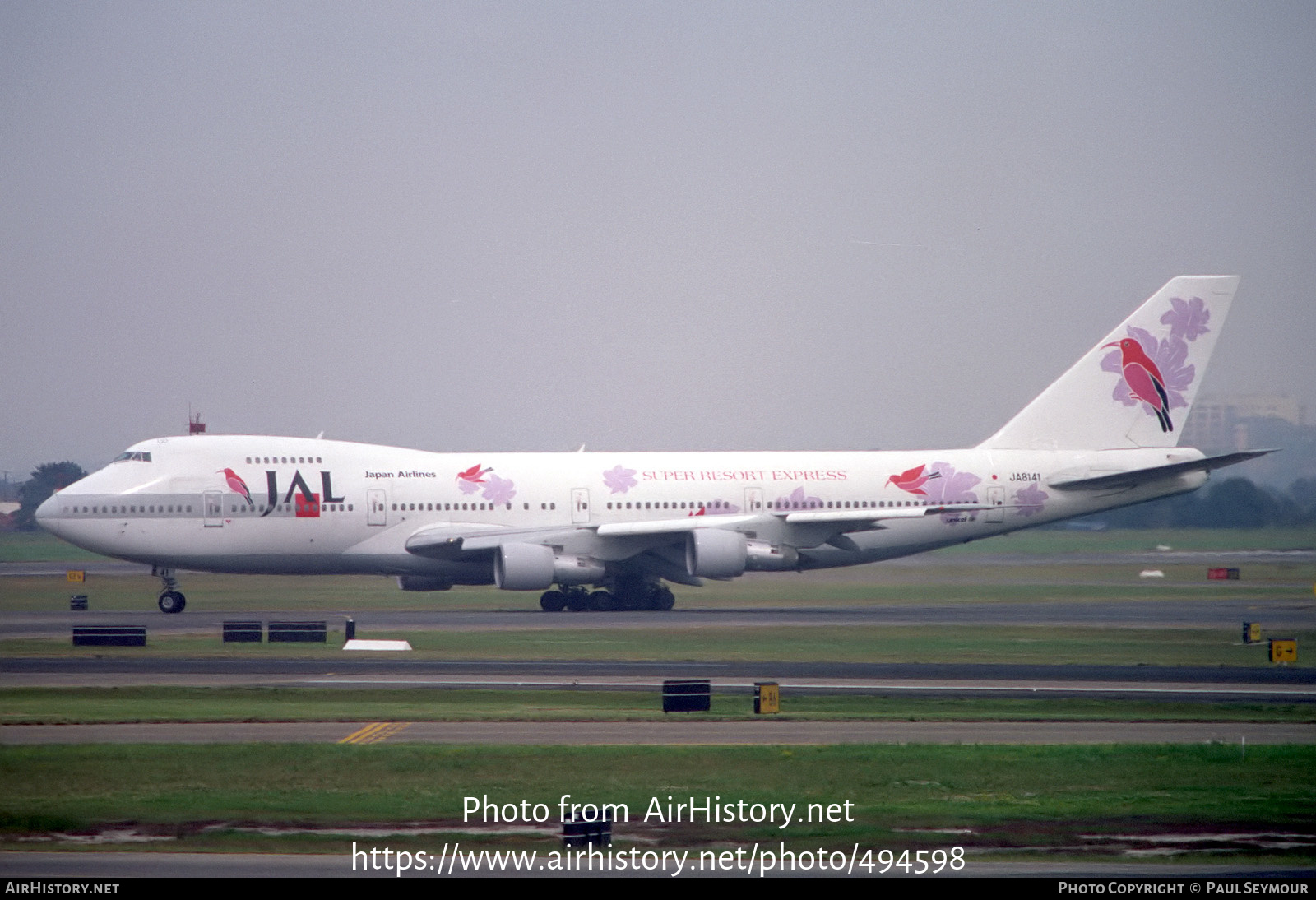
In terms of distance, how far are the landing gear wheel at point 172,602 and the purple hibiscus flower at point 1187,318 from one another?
1346 inches

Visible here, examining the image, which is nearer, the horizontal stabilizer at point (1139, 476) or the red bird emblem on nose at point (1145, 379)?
the horizontal stabilizer at point (1139, 476)

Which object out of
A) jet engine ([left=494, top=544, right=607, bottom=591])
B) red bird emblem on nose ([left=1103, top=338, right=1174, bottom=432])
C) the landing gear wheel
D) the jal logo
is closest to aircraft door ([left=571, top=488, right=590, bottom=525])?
jet engine ([left=494, top=544, right=607, bottom=591])

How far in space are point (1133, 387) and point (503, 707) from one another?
1270 inches

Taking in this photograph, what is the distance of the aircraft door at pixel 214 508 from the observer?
44.1 m

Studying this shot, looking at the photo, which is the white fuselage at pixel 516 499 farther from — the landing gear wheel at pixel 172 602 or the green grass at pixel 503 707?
the green grass at pixel 503 707

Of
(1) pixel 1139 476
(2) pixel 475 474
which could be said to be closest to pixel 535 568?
(2) pixel 475 474

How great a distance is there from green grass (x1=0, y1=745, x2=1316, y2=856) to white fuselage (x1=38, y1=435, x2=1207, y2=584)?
24329mm

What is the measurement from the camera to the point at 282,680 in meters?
28.2

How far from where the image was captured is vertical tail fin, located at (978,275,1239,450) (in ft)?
163

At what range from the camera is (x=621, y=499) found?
46.2 meters

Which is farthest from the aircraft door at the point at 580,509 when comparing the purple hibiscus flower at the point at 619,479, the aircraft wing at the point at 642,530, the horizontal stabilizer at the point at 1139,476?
the horizontal stabilizer at the point at 1139,476

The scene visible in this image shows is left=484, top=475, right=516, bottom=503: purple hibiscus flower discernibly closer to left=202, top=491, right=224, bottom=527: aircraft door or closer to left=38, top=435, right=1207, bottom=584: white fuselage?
left=38, top=435, right=1207, bottom=584: white fuselage

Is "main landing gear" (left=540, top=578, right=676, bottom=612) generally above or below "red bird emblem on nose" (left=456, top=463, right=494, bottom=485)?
below

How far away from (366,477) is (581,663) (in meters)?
16.9
